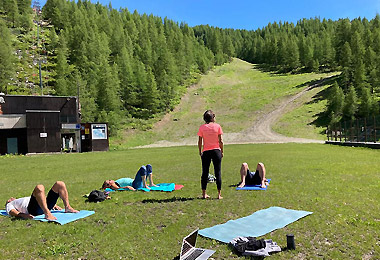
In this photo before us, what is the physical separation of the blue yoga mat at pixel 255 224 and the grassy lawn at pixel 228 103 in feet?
144

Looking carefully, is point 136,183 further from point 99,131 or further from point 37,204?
point 99,131

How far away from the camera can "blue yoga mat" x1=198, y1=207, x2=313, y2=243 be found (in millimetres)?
4922

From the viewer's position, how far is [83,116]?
5481 centimetres

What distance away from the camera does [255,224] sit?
17.9 ft

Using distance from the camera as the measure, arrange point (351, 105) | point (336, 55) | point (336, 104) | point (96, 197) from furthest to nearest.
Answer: point (336, 55) < point (336, 104) < point (351, 105) < point (96, 197)

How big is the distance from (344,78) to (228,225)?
82.1 metres

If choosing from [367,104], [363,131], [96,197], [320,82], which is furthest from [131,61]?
[96,197]

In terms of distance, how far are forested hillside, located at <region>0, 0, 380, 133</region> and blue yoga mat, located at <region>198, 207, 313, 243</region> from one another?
52.4 m

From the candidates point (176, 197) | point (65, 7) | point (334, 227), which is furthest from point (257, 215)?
point (65, 7)

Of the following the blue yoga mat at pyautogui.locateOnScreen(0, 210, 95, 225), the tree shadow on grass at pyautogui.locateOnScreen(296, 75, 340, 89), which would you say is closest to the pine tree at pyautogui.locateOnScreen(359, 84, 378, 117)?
the tree shadow on grass at pyautogui.locateOnScreen(296, 75, 340, 89)

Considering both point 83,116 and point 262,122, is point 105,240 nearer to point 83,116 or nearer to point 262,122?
point 83,116

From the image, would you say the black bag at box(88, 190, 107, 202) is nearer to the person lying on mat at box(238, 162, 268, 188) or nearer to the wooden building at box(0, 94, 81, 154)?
the person lying on mat at box(238, 162, 268, 188)

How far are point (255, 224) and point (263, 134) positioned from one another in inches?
2047

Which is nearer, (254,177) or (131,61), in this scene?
(254,177)
